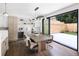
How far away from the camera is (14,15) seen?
4141 millimetres

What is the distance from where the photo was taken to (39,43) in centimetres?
396

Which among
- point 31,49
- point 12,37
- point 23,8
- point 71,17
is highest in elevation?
point 23,8

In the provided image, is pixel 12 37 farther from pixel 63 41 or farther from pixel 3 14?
pixel 63 41

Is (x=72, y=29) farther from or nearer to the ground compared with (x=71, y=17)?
nearer to the ground

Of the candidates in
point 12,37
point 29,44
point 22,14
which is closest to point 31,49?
point 29,44

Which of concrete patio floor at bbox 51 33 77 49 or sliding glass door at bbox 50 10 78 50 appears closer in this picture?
sliding glass door at bbox 50 10 78 50

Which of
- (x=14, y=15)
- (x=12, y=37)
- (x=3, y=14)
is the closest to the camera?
(x=3, y=14)

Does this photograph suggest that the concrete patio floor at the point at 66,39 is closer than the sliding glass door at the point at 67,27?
No

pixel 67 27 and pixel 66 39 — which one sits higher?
pixel 67 27

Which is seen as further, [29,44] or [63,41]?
[63,41]

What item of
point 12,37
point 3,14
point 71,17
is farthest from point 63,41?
point 3,14

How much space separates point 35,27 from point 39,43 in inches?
22.8

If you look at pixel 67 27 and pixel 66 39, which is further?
pixel 66 39

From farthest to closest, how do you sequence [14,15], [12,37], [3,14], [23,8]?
[12,37] < [14,15] < [23,8] < [3,14]
